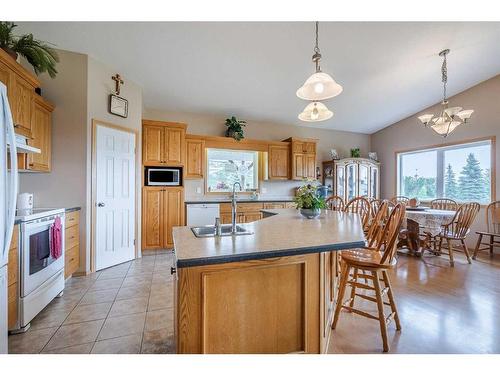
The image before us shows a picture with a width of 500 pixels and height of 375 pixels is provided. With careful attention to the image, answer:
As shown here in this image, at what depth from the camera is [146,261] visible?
Result: 3686 mm

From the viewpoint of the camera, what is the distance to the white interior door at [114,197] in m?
3.25

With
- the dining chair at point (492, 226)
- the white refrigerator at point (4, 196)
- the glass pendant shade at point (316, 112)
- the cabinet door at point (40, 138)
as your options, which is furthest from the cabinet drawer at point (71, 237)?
the dining chair at point (492, 226)

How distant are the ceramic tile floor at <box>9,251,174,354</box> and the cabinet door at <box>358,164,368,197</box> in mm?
4761

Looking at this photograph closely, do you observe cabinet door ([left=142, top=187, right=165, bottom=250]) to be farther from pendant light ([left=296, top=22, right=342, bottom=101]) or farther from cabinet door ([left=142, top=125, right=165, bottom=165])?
pendant light ([left=296, top=22, right=342, bottom=101])

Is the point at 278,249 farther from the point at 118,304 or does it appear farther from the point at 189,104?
the point at 189,104

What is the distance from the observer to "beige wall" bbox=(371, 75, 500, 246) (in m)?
4.28

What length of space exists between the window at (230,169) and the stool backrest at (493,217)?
4.12 meters

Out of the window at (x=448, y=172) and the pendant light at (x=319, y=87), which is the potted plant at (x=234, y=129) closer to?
the pendant light at (x=319, y=87)

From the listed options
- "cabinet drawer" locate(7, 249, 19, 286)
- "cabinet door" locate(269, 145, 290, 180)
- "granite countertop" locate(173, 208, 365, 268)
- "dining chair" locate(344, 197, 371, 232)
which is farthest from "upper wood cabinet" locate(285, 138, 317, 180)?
"cabinet drawer" locate(7, 249, 19, 286)

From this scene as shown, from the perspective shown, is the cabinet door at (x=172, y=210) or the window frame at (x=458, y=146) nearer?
the cabinet door at (x=172, y=210)

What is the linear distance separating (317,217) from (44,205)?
10.5 feet
